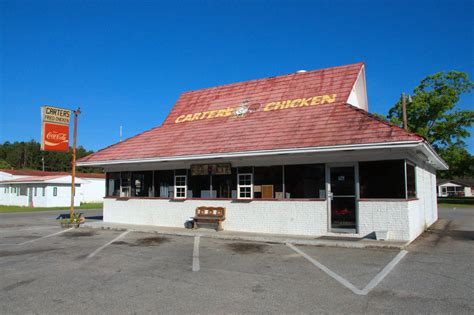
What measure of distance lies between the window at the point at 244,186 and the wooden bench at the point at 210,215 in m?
0.95

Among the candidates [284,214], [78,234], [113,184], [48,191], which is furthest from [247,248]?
[48,191]

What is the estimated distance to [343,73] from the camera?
1697 cm

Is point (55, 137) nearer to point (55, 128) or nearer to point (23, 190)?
point (55, 128)

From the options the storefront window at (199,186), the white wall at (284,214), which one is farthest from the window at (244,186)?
the storefront window at (199,186)

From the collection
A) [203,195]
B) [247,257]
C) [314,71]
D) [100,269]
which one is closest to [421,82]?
[314,71]

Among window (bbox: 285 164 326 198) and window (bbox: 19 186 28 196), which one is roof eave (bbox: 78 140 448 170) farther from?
window (bbox: 19 186 28 196)

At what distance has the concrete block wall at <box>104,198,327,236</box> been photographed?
13.1m

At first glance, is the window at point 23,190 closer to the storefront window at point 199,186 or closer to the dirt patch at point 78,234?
the dirt patch at point 78,234

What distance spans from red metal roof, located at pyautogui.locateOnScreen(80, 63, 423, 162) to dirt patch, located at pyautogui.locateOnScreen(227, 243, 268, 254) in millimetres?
3428

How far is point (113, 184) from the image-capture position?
18.6 m

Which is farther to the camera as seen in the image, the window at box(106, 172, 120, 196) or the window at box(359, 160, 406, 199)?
the window at box(106, 172, 120, 196)

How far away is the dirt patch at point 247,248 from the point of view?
1067 cm

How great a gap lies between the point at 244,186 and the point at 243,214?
1.08m

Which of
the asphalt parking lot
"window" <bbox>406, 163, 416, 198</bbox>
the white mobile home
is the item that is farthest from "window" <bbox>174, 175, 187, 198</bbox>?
the white mobile home
